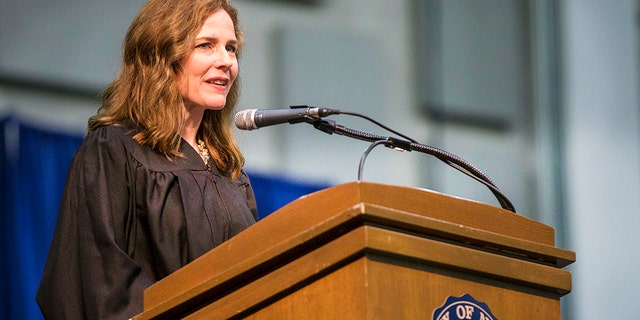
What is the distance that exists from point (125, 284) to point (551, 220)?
3.23 metres

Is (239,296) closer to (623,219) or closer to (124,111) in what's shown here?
(124,111)

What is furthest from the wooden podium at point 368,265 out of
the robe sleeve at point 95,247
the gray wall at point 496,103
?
the gray wall at point 496,103

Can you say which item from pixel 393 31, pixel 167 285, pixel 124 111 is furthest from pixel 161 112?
pixel 393 31

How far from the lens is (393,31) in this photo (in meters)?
4.84

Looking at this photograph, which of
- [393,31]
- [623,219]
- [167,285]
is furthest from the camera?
[623,219]

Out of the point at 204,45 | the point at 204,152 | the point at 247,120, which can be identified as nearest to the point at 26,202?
the point at 204,152

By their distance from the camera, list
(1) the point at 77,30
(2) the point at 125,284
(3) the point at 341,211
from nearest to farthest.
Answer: (3) the point at 341,211, (2) the point at 125,284, (1) the point at 77,30

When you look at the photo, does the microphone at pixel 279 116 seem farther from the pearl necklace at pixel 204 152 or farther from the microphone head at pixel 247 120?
the pearl necklace at pixel 204 152

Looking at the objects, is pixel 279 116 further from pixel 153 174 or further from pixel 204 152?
pixel 204 152

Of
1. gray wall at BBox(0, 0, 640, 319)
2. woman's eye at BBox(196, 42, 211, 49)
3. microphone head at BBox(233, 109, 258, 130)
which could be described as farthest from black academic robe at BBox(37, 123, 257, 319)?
gray wall at BBox(0, 0, 640, 319)

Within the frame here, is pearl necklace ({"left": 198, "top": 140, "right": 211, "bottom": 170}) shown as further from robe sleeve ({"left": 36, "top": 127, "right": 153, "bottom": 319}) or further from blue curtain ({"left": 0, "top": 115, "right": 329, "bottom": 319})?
blue curtain ({"left": 0, "top": 115, "right": 329, "bottom": 319})

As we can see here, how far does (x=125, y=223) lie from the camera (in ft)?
7.95

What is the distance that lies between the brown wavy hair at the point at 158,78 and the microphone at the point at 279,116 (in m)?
0.47

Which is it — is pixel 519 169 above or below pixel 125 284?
above
